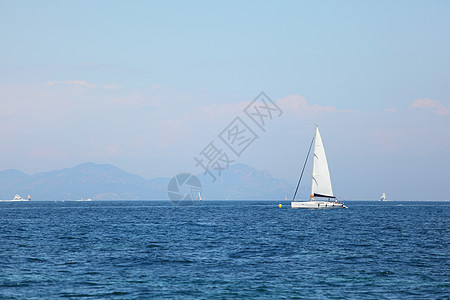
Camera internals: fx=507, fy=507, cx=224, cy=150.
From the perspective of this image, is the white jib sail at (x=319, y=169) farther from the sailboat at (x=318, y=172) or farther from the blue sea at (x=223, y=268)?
the blue sea at (x=223, y=268)

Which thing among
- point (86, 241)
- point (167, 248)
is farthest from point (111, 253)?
point (86, 241)

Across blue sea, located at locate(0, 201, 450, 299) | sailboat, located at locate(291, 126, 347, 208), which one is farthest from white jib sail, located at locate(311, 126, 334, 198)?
blue sea, located at locate(0, 201, 450, 299)

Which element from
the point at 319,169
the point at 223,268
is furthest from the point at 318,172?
the point at 223,268

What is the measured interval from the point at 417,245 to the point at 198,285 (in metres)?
32.6

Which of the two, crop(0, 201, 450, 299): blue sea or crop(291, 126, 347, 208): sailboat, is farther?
crop(291, 126, 347, 208): sailboat

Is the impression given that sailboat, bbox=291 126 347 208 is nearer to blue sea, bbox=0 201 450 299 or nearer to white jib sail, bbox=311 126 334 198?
white jib sail, bbox=311 126 334 198

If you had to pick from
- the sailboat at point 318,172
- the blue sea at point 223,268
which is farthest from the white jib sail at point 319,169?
the blue sea at point 223,268

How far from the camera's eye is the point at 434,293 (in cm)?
3027

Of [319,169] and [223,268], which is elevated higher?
[319,169]

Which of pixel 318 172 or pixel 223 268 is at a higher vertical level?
pixel 318 172

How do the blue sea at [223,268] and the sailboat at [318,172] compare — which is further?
the sailboat at [318,172]

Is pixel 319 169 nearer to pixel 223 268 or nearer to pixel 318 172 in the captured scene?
pixel 318 172

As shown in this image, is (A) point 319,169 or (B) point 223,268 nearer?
(B) point 223,268

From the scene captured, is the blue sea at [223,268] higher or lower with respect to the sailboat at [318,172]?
lower
